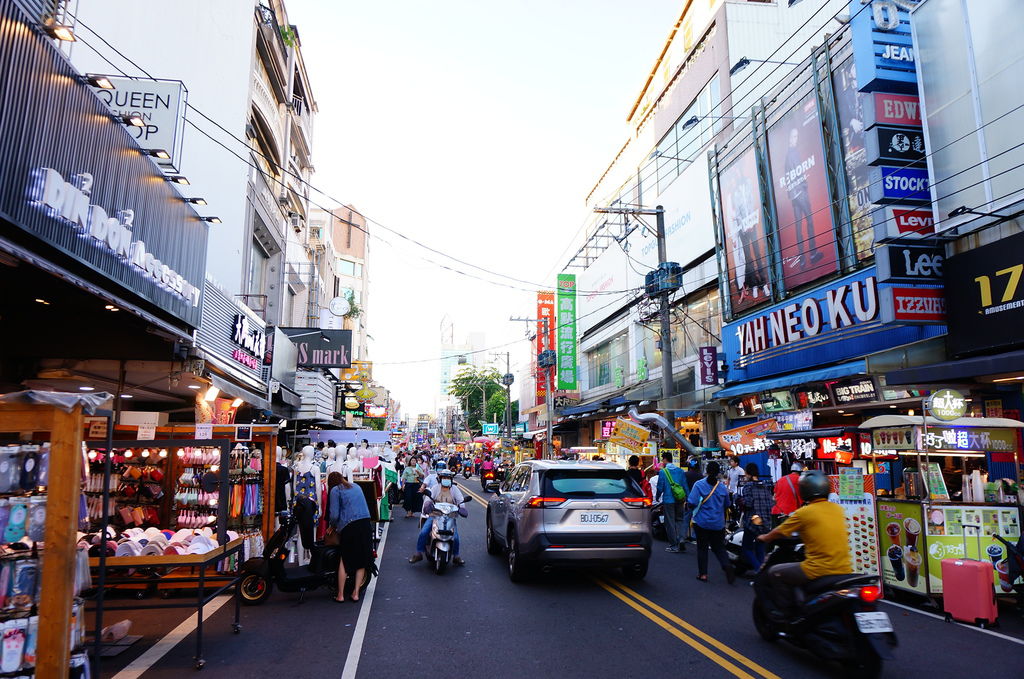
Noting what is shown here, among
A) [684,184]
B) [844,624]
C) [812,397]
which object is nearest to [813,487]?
[844,624]

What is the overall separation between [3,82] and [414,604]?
713 centimetres

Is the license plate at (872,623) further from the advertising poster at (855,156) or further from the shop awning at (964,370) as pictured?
the advertising poster at (855,156)

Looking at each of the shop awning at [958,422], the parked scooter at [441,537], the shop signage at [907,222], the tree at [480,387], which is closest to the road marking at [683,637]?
the parked scooter at [441,537]

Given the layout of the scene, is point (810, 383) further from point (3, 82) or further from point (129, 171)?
point (3, 82)

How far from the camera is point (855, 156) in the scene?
17.2m

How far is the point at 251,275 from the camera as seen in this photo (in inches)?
898

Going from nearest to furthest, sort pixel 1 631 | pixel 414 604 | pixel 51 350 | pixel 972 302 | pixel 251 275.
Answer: pixel 1 631, pixel 414 604, pixel 51 350, pixel 972 302, pixel 251 275

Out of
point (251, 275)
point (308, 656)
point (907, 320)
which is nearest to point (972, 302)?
point (907, 320)

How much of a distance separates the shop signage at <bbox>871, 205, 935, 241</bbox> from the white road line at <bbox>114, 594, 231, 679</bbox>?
46.8 feet

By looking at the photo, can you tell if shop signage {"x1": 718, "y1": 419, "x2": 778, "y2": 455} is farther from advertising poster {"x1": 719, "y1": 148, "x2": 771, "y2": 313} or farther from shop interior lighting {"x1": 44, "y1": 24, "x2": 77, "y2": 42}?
shop interior lighting {"x1": 44, "y1": 24, "x2": 77, "y2": 42}

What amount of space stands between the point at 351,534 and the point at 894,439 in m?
7.76

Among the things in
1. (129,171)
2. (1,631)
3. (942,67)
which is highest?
(942,67)

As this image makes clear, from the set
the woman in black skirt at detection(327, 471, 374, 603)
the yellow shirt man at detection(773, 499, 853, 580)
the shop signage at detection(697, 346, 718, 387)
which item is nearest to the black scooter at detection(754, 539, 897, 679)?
the yellow shirt man at detection(773, 499, 853, 580)

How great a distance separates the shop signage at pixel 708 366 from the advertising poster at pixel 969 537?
1514 cm
